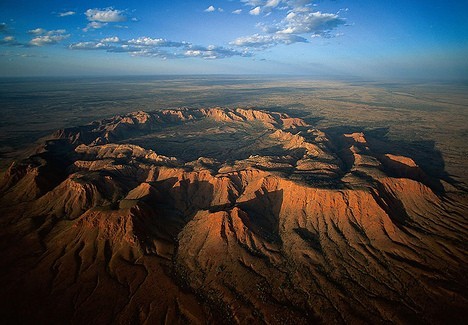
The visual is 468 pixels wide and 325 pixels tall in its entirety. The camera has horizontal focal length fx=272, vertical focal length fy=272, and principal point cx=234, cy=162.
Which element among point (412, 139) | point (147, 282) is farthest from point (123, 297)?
point (412, 139)

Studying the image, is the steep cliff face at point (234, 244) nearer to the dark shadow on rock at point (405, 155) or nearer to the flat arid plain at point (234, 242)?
the flat arid plain at point (234, 242)

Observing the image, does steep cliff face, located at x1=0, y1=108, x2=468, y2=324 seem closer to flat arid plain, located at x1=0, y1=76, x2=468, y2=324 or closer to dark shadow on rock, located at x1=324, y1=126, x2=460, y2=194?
flat arid plain, located at x1=0, y1=76, x2=468, y2=324

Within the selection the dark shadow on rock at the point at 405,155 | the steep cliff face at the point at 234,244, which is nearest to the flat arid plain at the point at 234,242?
the steep cliff face at the point at 234,244

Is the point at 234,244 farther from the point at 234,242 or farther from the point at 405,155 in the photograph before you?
the point at 405,155

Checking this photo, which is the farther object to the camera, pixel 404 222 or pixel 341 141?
pixel 341 141

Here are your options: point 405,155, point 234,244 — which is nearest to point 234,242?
point 234,244

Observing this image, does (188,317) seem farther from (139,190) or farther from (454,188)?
(454,188)

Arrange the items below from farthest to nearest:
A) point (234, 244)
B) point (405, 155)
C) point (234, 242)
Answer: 1. point (405, 155)
2. point (234, 242)
3. point (234, 244)

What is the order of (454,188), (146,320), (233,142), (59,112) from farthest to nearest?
1. (59,112)
2. (233,142)
3. (454,188)
4. (146,320)
